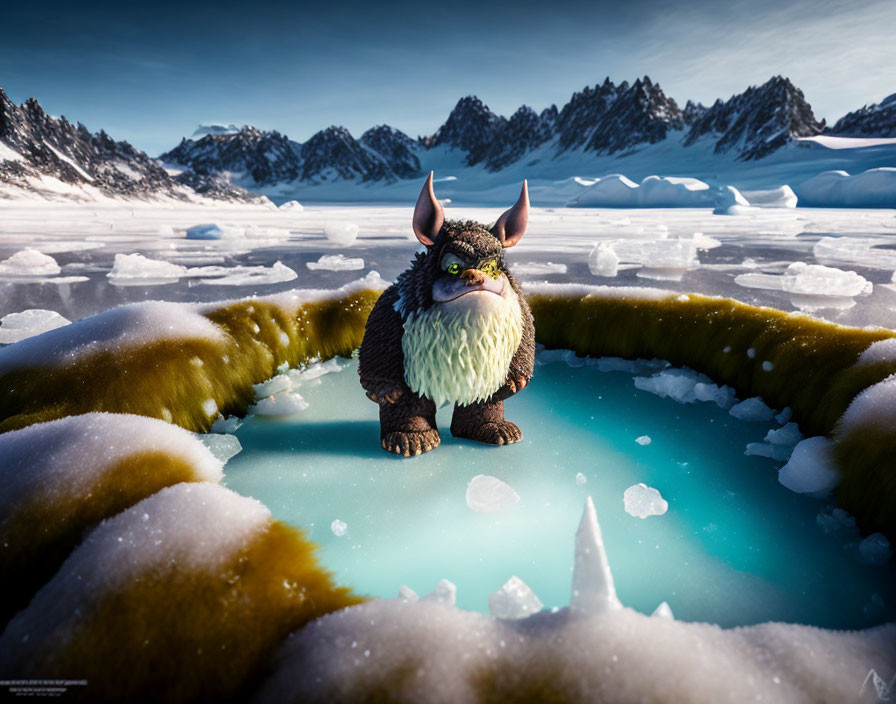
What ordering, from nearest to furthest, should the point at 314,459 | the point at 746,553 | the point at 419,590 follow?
1. the point at 419,590
2. the point at 746,553
3. the point at 314,459

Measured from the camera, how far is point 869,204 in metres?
28.4

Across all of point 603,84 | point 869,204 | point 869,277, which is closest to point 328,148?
point 603,84

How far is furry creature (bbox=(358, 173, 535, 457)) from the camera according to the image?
1934 mm

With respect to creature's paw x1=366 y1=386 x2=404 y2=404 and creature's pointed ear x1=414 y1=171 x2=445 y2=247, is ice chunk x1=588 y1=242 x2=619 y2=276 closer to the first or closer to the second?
creature's pointed ear x1=414 y1=171 x2=445 y2=247

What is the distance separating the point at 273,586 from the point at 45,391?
1.74 metres

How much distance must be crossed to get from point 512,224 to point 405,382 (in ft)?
2.70

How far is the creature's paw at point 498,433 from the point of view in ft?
7.23

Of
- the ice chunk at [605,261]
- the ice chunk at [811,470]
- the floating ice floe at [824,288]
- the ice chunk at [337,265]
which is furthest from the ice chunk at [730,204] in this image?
the ice chunk at [811,470]

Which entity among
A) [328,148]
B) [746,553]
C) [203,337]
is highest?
[328,148]

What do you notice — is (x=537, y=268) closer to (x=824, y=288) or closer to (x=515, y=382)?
(x=824, y=288)

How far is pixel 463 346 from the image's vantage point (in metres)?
2.01

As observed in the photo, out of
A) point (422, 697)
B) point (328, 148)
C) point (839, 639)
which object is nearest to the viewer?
point (422, 697)

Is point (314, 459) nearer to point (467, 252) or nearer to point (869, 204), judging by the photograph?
point (467, 252)

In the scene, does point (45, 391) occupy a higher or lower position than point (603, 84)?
lower
